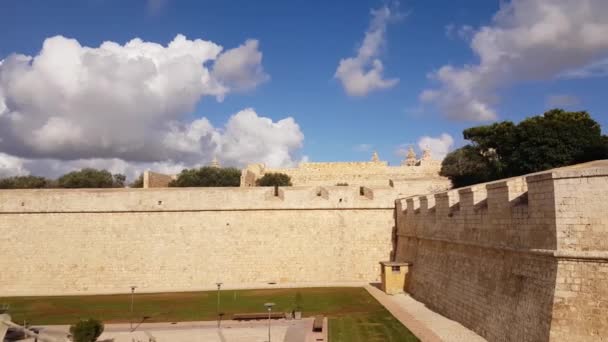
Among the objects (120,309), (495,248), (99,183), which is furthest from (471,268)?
(99,183)

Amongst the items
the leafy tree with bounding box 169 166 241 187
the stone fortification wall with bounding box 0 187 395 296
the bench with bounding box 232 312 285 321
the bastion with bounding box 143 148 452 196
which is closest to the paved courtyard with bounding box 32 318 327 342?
the bench with bounding box 232 312 285 321

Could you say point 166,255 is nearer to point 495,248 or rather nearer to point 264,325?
point 264,325

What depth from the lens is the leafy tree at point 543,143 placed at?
90.3ft

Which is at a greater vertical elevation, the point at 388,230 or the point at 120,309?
the point at 388,230

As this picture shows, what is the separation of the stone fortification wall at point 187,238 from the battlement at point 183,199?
1.7 inches

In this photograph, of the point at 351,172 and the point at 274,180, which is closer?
the point at 274,180

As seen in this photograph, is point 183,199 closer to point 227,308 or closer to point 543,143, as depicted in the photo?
point 227,308

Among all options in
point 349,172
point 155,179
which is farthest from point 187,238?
point 349,172

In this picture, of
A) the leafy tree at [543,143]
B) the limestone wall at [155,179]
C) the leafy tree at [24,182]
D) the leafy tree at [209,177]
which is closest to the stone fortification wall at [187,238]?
the leafy tree at [543,143]

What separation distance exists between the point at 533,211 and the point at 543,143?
21568mm

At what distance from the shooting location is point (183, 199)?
2109 cm

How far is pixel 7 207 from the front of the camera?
21.2 metres

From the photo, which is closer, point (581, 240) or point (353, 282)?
point (581, 240)

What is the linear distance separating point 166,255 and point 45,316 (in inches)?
238
